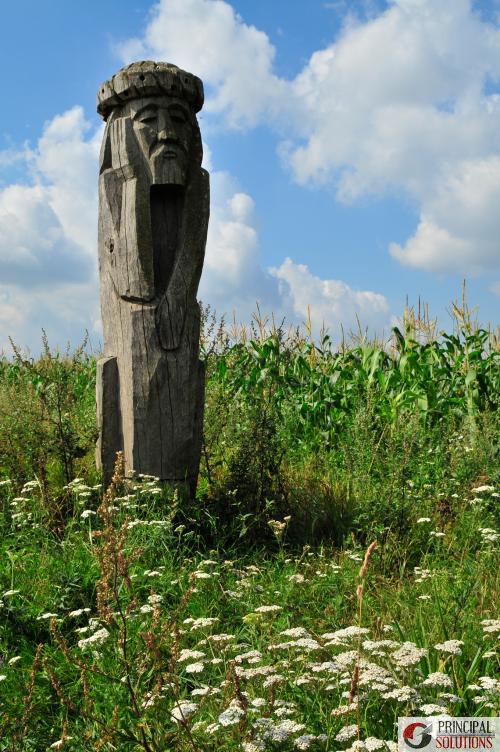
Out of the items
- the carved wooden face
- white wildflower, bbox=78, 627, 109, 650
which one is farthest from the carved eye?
white wildflower, bbox=78, 627, 109, 650

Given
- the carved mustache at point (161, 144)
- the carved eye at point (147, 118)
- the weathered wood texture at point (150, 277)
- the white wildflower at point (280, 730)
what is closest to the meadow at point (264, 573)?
the white wildflower at point (280, 730)

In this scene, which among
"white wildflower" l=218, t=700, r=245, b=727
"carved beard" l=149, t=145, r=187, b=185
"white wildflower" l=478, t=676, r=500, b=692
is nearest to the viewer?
"white wildflower" l=218, t=700, r=245, b=727

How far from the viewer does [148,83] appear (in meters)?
6.50

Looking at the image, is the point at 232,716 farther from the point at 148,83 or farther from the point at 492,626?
the point at 148,83

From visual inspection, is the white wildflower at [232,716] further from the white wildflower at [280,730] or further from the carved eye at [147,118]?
the carved eye at [147,118]

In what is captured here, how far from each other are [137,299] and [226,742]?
4145 mm

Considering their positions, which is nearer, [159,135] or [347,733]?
[347,733]

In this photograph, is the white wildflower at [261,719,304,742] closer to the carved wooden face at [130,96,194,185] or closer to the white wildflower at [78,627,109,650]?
the white wildflower at [78,627,109,650]

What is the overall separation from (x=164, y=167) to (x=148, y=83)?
2.36 feet

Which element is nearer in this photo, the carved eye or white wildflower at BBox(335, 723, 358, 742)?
white wildflower at BBox(335, 723, 358, 742)

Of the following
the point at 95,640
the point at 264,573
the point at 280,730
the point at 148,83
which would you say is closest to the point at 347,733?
the point at 280,730

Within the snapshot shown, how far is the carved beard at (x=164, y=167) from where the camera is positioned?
6.55 meters

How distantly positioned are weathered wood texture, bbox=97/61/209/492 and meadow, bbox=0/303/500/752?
43cm

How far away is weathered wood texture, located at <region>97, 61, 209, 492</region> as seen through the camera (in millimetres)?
6445
